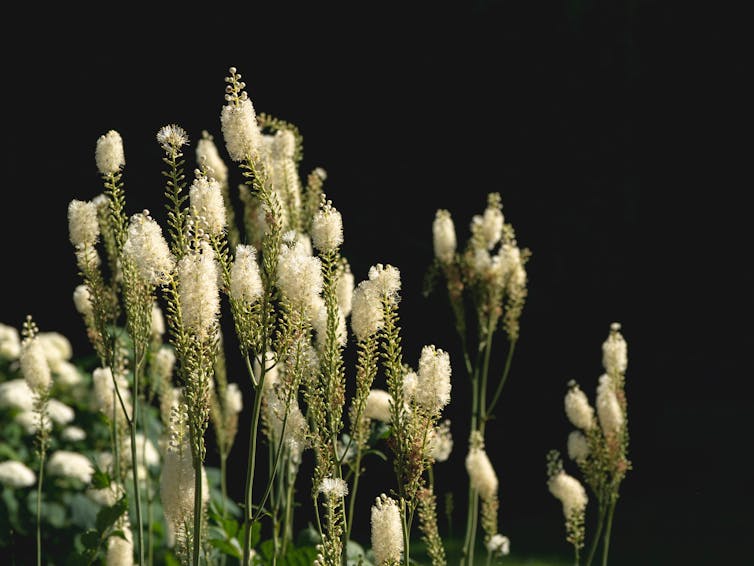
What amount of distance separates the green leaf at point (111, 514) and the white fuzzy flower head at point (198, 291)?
0.85 metres

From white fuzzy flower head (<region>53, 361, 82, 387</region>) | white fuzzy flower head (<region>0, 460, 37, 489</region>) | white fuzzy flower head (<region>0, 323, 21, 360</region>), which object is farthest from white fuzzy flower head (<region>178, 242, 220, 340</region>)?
white fuzzy flower head (<region>0, 323, 21, 360</region>)

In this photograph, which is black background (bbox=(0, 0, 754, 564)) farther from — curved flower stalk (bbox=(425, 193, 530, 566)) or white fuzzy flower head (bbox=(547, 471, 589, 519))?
white fuzzy flower head (bbox=(547, 471, 589, 519))

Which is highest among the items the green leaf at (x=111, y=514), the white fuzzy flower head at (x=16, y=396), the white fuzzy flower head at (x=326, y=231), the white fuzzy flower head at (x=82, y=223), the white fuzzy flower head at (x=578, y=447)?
the white fuzzy flower head at (x=16, y=396)

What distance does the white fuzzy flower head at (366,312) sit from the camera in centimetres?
169

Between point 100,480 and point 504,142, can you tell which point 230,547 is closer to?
point 100,480

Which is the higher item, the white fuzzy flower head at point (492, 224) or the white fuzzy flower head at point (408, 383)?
the white fuzzy flower head at point (492, 224)

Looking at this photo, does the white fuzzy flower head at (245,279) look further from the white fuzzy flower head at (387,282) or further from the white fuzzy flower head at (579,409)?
the white fuzzy flower head at (579,409)

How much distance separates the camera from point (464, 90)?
7641mm

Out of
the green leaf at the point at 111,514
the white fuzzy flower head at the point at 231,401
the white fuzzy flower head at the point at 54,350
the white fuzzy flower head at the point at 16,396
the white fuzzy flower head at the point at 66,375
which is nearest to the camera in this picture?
the green leaf at the point at 111,514

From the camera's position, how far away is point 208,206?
5.35 feet

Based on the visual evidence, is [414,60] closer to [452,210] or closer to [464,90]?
[464,90]

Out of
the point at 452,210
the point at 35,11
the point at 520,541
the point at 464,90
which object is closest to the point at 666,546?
the point at 520,541

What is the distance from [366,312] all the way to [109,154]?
0.66 m

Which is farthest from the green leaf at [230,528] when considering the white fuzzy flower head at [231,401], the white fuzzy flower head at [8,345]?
the white fuzzy flower head at [8,345]
